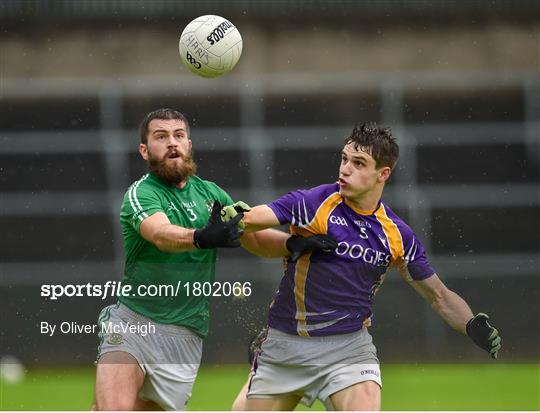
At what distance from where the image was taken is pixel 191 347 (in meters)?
5.37

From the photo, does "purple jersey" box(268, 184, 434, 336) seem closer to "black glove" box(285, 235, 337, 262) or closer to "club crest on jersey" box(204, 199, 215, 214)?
"black glove" box(285, 235, 337, 262)

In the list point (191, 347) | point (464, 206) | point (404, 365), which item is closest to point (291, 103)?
point (464, 206)

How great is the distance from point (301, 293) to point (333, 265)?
19cm

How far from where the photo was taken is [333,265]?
5.17m

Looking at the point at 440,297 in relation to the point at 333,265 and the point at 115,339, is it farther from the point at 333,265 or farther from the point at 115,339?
the point at 115,339

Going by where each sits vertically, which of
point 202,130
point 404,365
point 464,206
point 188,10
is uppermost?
point 188,10

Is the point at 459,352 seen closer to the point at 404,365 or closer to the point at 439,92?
the point at 404,365

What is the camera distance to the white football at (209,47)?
573 centimetres

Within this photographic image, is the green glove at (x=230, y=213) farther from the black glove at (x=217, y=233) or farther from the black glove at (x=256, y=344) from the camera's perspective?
the black glove at (x=256, y=344)

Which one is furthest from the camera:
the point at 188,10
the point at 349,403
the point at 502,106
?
the point at 502,106

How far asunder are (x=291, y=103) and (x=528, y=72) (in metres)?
2.24

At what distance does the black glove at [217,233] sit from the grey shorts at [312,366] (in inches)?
21.0

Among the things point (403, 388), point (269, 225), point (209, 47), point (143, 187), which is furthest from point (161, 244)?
point (403, 388)

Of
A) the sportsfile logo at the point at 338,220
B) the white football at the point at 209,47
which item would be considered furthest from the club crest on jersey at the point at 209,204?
the white football at the point at 209,47
